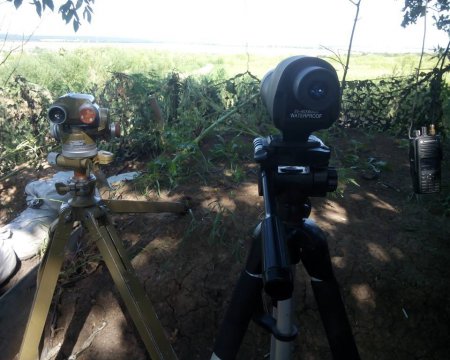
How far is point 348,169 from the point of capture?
3.01m

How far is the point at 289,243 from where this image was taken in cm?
96

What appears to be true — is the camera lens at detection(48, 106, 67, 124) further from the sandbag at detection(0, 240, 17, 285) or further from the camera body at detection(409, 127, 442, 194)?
the camera body at detection(409, 127, 442, 194)

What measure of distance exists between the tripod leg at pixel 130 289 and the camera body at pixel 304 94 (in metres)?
0.98

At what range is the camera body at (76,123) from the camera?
1402 millimetres

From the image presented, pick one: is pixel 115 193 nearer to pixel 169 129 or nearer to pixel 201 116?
pixel 169 129

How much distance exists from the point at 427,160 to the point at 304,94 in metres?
1.08

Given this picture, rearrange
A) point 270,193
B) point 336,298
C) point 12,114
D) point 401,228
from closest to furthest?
1. point 270,193
2. point 336,298
3. point 401,228
4. point 12,114

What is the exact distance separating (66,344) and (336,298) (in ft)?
5.10

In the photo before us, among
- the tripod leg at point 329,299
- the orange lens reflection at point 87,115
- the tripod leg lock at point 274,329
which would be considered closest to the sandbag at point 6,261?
the orange lens reflection at point 87,115

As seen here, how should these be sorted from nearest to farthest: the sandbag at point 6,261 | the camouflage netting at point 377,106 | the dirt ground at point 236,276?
the dirt ground at point 236,276
the sandbag at point 6,261
the camouflage netting at point 377,106

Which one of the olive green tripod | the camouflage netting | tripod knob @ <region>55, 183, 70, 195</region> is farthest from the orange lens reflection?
the camouflage netting

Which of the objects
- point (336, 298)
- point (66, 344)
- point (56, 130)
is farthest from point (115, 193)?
point (336, 298)

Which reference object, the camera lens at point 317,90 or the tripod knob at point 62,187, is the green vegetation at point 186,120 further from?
the camera lens at point 317,90

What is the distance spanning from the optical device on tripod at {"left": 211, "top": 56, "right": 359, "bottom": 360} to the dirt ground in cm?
88
